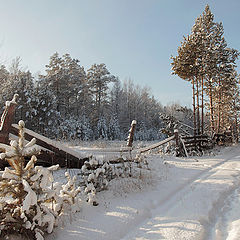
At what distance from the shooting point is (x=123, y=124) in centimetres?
4666

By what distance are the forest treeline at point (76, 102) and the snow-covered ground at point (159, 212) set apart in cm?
1193

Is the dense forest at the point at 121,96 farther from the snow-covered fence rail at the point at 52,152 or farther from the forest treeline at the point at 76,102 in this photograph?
the snow-covered fence rail at the point at 52,152

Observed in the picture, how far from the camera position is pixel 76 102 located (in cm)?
3762

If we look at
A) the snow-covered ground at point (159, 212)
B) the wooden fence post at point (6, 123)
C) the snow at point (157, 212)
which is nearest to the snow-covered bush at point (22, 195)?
the snow at point (157, 212)

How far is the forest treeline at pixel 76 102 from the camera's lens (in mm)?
27811

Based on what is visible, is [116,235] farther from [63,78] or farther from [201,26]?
[63,78]

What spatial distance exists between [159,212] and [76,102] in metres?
35.6

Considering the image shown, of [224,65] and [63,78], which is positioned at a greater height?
[63,78]

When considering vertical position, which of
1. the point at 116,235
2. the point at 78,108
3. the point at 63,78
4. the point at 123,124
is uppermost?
the point at 63,78

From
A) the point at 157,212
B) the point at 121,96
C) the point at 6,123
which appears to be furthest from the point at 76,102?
the point at 157,212

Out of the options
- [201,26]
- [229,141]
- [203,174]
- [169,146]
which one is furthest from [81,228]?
[201,26]

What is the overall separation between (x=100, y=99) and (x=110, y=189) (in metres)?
36.8

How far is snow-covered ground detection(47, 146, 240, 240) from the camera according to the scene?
9.99 feet

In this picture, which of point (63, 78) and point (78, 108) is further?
point (78, 108)
